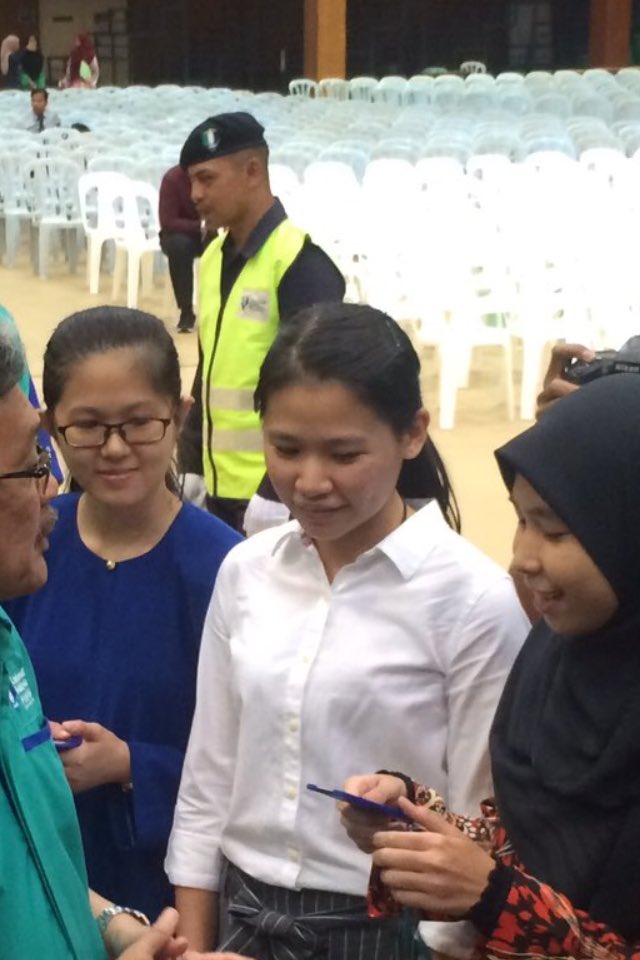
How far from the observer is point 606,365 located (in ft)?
6.48

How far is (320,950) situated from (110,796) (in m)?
0.41

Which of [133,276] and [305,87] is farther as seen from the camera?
[305,87]

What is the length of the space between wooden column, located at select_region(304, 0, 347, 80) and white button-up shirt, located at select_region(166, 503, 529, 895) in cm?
2107

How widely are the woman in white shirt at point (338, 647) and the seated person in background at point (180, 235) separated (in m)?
7.92

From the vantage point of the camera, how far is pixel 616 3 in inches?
977

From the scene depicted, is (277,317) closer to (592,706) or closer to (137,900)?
(137,900)

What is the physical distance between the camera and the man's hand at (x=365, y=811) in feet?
4.96

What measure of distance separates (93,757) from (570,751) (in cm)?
71

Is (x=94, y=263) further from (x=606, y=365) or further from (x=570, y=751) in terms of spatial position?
(x=570, y=751)

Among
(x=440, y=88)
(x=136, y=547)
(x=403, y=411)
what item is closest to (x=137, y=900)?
(x=136, y=547)

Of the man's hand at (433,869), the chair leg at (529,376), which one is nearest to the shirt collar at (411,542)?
the man's hand at (433,869)

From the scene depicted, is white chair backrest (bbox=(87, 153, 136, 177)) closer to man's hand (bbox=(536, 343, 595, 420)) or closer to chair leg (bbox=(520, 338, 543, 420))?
chair leg (bbox=(520, 338, 543, 420))

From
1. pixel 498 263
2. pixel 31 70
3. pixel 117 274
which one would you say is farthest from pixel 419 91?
pixel 498 263

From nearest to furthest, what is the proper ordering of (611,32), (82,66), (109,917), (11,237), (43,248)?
(109,917) < (43,248) < (11,237) < (82,66) < (611,32)
